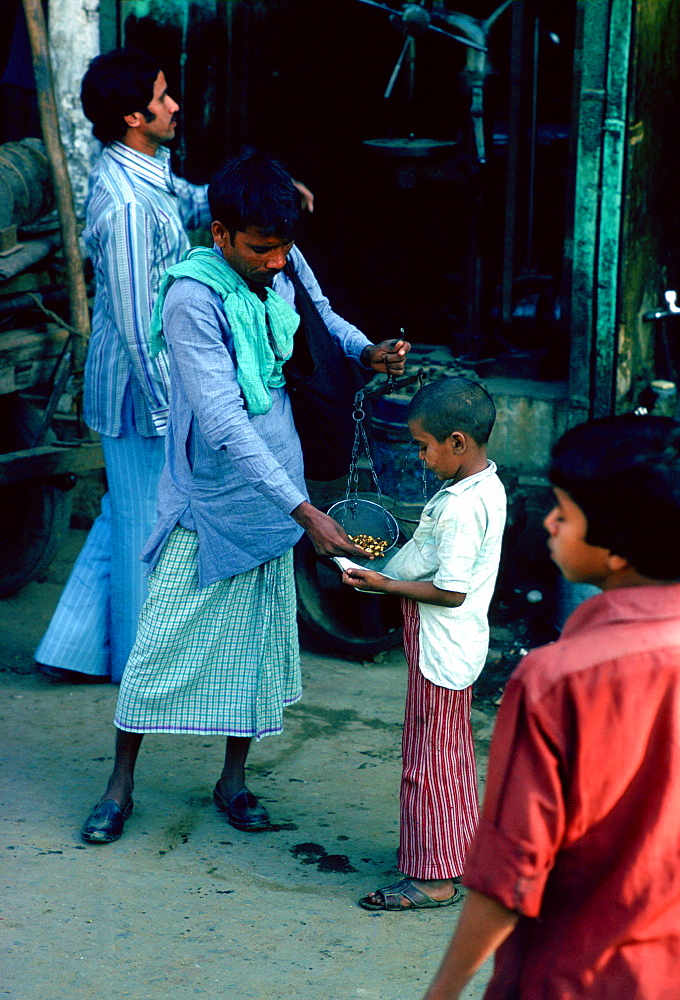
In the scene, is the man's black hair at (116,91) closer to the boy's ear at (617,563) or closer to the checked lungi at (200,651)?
the checked lungi at (200,651)

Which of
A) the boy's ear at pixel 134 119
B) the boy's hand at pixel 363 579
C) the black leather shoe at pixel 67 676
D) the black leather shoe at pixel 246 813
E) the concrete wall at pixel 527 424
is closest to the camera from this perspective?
the boy's hand at pixel 363 579

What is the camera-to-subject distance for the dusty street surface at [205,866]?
2.72m

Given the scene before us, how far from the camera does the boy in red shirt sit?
142 cm

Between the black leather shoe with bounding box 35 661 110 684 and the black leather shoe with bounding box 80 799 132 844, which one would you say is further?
the black leather shoe with bounding box 35 661 110 684

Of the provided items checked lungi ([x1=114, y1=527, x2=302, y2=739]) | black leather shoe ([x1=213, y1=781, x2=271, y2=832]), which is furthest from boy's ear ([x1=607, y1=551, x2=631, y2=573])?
black leather shoe ([x1=213, y1=781, x2=271, y2=832])

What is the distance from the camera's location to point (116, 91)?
3998 millimetres

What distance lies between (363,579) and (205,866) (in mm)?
1021

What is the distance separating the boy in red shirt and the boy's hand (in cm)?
122

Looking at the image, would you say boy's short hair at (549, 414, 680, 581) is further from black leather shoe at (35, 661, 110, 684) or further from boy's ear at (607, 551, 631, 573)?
black leather shoe at (35, 661, 110, 684)

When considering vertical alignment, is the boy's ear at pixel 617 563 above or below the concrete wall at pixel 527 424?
above

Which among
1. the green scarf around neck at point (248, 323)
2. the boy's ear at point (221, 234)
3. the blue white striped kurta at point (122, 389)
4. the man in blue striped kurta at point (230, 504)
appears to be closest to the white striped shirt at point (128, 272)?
the blue white striped kurta at point (122, 389)

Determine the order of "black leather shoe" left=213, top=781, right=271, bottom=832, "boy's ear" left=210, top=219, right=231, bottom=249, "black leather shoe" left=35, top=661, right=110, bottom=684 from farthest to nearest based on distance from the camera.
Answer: "black leather shoe" left=35, top=661, right=110, bottom=684
"black leather shoe" left=213, top=781, right=271, bottom=832
"boy's ear" left=210, top=219, right=231, bottom=249

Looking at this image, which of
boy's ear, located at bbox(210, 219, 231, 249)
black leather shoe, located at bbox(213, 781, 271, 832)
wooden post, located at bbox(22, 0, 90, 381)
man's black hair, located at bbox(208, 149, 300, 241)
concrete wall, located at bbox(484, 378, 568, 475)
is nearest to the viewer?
man's black hair, located at bbox(208, 149, 300, 241)

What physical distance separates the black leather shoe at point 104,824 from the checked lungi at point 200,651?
23 cm
